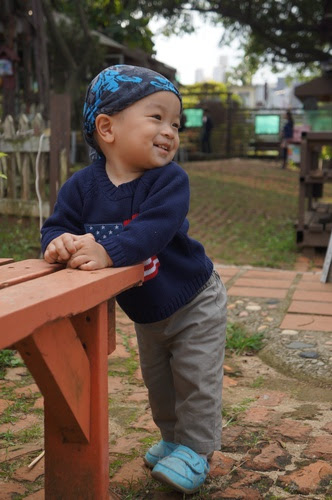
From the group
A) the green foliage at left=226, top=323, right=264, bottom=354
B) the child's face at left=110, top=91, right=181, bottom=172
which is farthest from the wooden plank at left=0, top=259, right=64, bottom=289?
A: the green foliage at left=226, top=323, right=264, bottom=354

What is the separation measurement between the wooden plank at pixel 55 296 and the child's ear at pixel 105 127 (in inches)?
16.3

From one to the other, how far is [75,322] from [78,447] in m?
0.32

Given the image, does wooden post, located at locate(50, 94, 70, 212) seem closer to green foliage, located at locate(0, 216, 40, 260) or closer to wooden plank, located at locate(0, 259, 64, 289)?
green foliage, located at locate(0, 216, 40, 260)

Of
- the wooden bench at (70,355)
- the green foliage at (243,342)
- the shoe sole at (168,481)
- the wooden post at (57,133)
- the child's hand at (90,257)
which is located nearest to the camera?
the wooden bench at (70,355)

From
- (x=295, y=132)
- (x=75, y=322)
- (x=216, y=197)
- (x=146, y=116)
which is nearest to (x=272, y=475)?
(x=75, y=322)

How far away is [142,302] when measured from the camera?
1.93m

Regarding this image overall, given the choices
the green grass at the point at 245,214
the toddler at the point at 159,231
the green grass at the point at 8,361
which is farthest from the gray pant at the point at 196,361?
→ the green grass at the point at 245,214

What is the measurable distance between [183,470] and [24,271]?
73 centimetres

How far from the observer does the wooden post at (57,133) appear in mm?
5066

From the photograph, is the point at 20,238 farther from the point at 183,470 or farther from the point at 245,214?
the point at 245,214

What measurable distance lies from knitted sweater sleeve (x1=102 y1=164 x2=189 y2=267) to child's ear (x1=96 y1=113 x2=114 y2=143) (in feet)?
0.54

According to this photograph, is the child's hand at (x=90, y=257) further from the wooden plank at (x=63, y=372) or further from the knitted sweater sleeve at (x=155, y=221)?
the wooden plank at (x=63, y=372)

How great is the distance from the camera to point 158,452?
214 cm

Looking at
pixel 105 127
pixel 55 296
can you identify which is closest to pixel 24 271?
pixel 55 296
